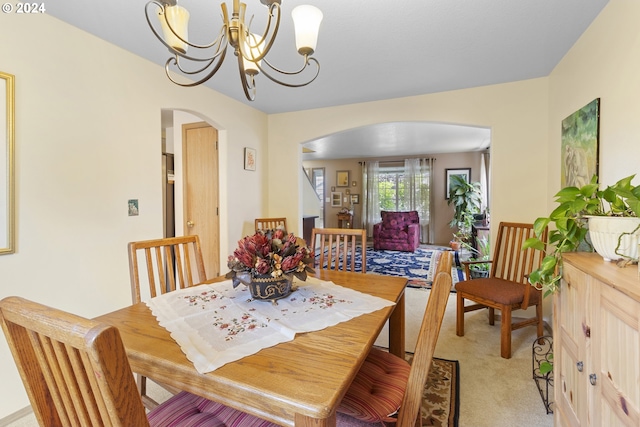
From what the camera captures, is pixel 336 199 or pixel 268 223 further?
pixel 336 199

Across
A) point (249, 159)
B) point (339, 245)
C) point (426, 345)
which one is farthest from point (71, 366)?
point (249, 159)

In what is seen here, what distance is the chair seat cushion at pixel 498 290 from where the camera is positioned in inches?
86.2

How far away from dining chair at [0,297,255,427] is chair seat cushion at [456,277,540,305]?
2.41 meters

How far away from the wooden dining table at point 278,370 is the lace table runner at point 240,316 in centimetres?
3

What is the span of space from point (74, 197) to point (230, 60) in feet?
5.05

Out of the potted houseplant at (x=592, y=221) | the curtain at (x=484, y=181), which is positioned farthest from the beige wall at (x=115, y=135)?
the curtain at (x=484, y=181)

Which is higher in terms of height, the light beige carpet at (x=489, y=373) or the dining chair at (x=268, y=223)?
Result: the dining chair at (x=268, y=223)

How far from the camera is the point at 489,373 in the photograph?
78.1 inches

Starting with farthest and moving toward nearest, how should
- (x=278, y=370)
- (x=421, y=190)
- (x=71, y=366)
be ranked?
(x=421, y=190) < (x=278, y=370) < (x=71, y=366)

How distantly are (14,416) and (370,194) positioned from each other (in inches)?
288

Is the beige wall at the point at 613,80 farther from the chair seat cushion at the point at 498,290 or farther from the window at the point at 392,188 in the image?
the window at the point at 392,188

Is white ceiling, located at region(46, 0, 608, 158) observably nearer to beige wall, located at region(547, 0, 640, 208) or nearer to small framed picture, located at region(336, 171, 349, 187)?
beige wall, located at region(547, 0, 640, 208)

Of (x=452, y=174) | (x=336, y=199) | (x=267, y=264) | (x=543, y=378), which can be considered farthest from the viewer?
(x=336, y=199)

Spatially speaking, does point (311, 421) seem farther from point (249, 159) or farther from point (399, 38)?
point (249, 159)
